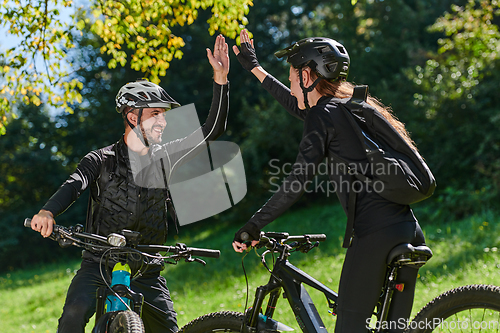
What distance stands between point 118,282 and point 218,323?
670 millimetres

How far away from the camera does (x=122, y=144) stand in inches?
139

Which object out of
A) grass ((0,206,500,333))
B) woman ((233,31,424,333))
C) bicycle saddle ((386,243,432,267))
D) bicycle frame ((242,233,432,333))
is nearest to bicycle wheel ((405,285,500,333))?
woman ((233,31,424,333))

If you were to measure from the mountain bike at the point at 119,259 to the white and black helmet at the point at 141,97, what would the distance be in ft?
3.43

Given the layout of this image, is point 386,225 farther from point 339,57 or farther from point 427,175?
point 339,57

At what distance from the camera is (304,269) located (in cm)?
938

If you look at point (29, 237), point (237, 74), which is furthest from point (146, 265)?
point (29, 237)

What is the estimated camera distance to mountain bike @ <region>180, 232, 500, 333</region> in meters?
2.54

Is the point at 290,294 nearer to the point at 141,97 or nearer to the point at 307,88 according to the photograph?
the point at 307,88

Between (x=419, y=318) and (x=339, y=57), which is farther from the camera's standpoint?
(x=339, y=57)

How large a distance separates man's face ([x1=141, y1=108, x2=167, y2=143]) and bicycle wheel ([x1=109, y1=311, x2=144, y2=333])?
134 centimetres

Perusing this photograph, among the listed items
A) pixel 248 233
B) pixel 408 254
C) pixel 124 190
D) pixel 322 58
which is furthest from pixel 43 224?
pixel 408 254

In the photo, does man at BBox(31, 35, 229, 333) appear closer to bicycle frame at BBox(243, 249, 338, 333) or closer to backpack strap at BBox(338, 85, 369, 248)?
bicycle frame at BBox(243, 249, 338, 333)

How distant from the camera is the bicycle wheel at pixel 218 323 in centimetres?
296

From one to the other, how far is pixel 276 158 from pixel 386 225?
15149 mm
